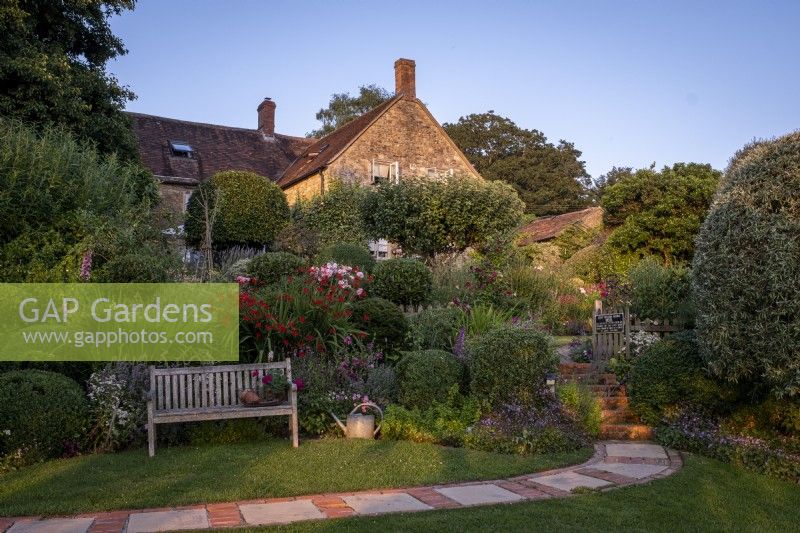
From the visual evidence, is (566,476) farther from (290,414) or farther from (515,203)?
(515,203)

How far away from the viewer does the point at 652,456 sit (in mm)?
6953

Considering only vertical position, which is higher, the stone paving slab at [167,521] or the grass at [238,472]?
the stone paving slab at [167,521]

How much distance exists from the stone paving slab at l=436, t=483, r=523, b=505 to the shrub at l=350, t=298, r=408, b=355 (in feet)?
13.6

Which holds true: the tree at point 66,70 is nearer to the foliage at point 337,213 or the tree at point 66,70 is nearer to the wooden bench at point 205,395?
the foliage at point 337,213

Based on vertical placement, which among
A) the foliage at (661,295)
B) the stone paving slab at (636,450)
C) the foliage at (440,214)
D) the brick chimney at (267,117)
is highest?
the brick chimney at (267,117)

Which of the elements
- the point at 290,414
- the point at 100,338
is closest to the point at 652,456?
the point at 290,414

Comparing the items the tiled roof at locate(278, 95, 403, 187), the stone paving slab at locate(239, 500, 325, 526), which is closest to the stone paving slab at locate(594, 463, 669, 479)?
the stone paving slab at locate(239, 500, 325, 526)

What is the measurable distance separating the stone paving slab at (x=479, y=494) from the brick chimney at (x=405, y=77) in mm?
22200

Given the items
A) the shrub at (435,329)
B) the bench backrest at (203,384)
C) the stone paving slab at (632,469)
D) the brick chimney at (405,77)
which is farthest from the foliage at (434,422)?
the brick chimney at (405,77)

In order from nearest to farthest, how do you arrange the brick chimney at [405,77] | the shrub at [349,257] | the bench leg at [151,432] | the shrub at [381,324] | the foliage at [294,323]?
the bench leg at [151,432] < the foliage at [294,323] < the shrub at [381,324] < the shrub at [349,257] < the brick chimney at [405,77]

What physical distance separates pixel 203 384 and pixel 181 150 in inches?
→ 824

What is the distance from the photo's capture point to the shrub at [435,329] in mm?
10070

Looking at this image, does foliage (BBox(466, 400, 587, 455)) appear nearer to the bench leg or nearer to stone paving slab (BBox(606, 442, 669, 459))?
stone paving slab (BBox(606, 442, 669, 459))

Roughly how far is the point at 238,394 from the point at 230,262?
9393 millimetres
